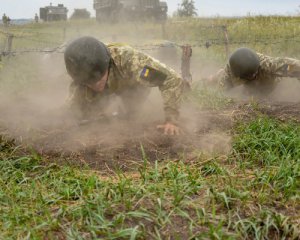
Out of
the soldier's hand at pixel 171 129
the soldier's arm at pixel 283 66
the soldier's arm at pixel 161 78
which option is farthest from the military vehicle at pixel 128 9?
the soldier's hand at pixel 171 129

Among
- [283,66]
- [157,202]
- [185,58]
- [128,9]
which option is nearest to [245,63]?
[283,66]

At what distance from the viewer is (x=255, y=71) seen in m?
7.50

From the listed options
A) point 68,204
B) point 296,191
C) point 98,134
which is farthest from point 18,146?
point 296,191

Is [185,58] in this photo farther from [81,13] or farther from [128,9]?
[81,13]

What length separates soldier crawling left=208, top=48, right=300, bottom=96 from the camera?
23.4 feet

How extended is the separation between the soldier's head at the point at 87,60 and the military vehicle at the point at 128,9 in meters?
20.0

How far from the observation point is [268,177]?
3361 millimetres

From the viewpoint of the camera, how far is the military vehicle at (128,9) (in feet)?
79.5

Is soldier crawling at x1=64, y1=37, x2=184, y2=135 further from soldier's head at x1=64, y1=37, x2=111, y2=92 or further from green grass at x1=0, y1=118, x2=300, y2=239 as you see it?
green grass at x1=0, y1=118, x2=300, y2=239

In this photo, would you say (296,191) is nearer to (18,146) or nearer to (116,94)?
(18,146)

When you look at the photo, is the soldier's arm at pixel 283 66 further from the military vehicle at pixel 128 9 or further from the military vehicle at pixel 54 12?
the military vehicle at pixel 54 12

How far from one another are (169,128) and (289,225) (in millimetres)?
2398

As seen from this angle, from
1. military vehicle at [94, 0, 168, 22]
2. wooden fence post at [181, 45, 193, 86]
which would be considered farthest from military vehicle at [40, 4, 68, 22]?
wooden fence post at [181, 45, 193, 86]

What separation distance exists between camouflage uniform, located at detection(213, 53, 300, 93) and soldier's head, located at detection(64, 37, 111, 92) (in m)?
3.46
